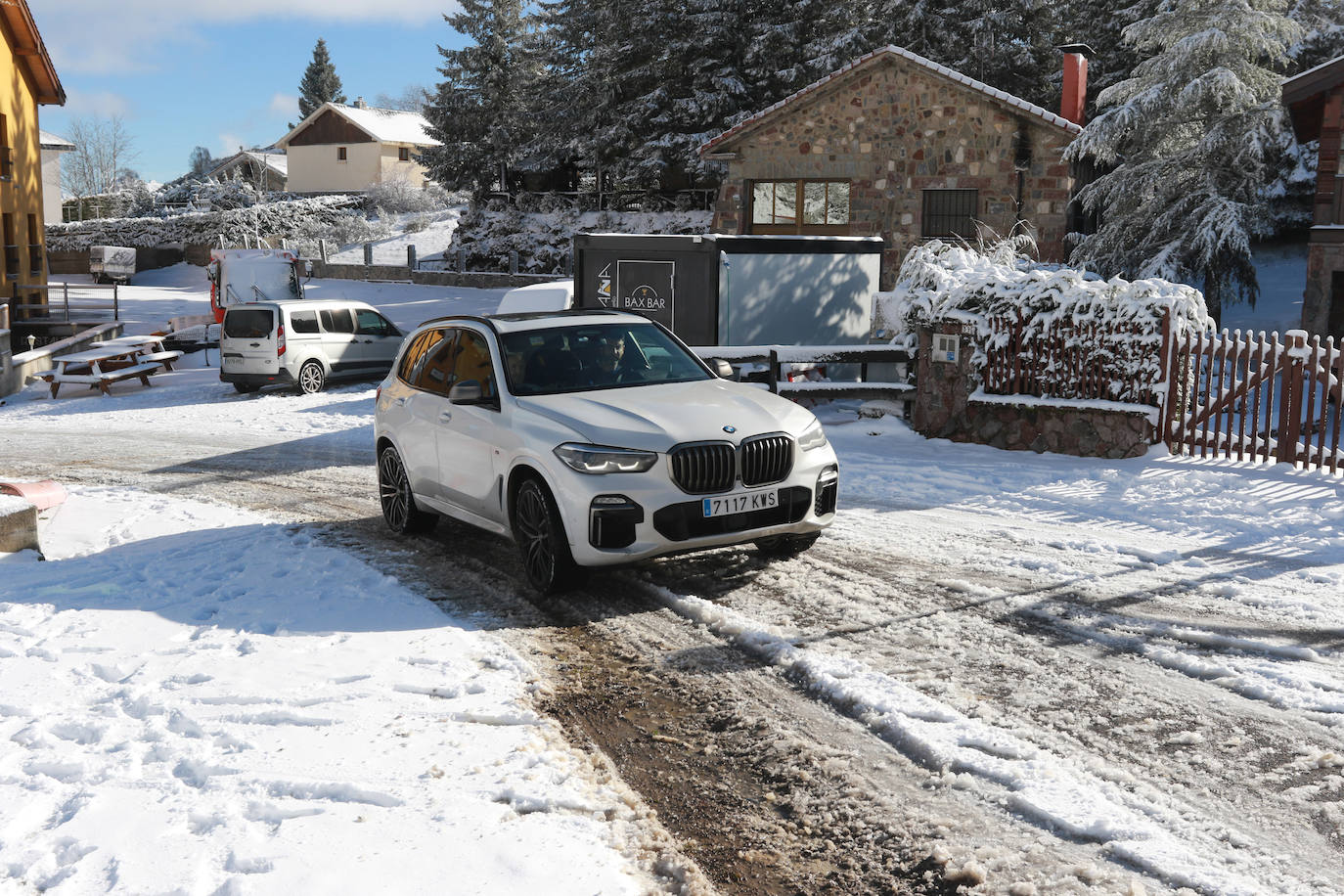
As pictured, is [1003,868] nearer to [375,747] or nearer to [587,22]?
[375,747]

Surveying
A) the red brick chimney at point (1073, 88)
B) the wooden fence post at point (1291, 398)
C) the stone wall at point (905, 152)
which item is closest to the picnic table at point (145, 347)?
the stone wall at point (905, 152)

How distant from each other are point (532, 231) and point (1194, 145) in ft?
89.3

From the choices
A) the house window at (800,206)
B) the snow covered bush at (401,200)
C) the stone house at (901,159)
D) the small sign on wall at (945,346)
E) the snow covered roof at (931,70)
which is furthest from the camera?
the snow covered bush at (401,200)

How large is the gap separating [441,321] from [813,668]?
4.90m

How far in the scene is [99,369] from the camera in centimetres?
2277

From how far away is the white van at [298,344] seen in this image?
20812mm

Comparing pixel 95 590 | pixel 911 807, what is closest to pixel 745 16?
pixel 95 590

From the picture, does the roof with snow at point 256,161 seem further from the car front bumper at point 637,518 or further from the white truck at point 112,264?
the car front bumper at point 637,518

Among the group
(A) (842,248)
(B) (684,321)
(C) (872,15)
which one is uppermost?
(C) (872,15)

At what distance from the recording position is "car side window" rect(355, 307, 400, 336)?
22219 millimetres

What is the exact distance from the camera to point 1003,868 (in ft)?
13.4

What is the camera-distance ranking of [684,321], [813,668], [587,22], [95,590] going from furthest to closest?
1. [587,22]
2. [684,321]
3. [95,590]
4. [813,668]

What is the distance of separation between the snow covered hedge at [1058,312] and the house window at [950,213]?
40.0 ft

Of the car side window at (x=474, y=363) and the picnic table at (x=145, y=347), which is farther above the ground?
the car side window at (x=474, y=363)
